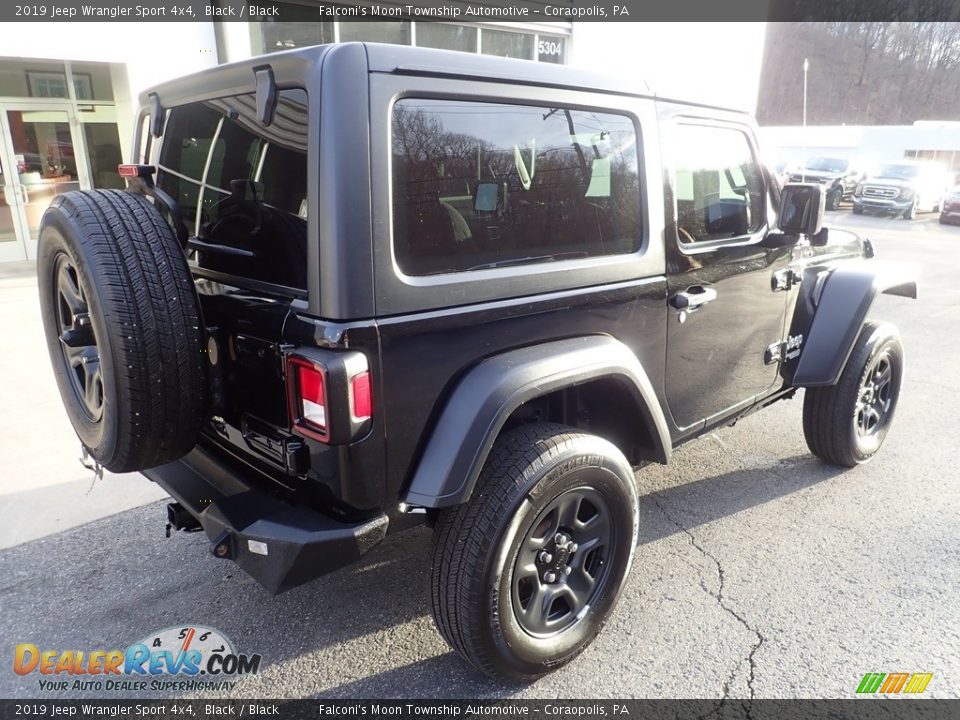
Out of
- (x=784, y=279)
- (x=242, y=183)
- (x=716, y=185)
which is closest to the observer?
(x=242, y=183)

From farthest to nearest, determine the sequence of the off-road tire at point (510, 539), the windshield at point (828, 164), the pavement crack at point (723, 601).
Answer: the windshield at point (828, 164)
the pavement crack at point (723, 601)
the off-road tire at point (510, 539)

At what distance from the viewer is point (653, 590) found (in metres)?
2.86

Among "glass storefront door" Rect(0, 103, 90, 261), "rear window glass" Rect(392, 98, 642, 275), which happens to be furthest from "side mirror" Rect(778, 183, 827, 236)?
"glass storefront door" Rect(0, 103, 90, 261)

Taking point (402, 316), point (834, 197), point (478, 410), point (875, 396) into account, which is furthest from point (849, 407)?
point (834, 197)

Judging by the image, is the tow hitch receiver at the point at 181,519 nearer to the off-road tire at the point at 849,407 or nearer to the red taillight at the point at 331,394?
the red taillight at the point at 331,394

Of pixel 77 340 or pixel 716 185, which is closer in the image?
pixel 77 340

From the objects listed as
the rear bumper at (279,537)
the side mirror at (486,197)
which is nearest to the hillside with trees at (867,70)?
the side mirror at (486,197)

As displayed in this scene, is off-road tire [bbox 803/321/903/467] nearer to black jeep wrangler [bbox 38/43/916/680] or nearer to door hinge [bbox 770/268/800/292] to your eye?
door hinge [bbox 770/268/800/292]

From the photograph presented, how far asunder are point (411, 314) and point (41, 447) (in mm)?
3410

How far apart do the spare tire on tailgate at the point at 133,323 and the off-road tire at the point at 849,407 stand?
10.3 feet

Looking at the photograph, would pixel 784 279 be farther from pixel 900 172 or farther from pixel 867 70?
pixel 867 70

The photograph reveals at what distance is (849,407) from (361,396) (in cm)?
290

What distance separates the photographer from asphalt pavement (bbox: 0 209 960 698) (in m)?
2.40

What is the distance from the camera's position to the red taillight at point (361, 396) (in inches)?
73.9
